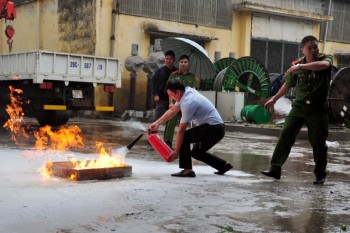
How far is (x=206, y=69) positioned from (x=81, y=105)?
4976 mm

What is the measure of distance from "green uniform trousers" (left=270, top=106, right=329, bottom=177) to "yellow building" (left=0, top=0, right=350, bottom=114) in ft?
48.9

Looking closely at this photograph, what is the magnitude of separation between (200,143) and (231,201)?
1.77m

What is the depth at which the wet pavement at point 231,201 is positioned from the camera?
411 centimetres

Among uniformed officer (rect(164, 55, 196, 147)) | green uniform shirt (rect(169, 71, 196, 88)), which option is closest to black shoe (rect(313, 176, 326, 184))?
uniformed officer (rect(164, 55, 196, 147))

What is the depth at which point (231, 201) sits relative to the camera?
5.05m

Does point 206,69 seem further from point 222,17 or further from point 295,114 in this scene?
point 222,17

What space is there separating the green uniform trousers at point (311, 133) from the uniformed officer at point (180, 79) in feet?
8.13

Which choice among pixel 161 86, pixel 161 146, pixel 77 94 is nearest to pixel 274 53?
pixel 77 94

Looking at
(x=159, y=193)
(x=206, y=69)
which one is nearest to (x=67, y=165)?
(x=159, y=193)

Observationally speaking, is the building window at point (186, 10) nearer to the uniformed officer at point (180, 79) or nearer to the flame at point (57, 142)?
the flame at point (57, 142)

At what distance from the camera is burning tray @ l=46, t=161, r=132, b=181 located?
5.90 metres

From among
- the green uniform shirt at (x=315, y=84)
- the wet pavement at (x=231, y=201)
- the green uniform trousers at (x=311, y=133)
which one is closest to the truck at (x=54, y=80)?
the wet pavement at (x=231, y=201)

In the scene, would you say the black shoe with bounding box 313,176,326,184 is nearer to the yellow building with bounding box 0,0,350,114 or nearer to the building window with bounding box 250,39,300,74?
the yellow building with bounding box 0,0,350,114

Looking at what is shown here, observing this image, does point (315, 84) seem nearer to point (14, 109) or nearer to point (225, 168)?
point (225, 168)
